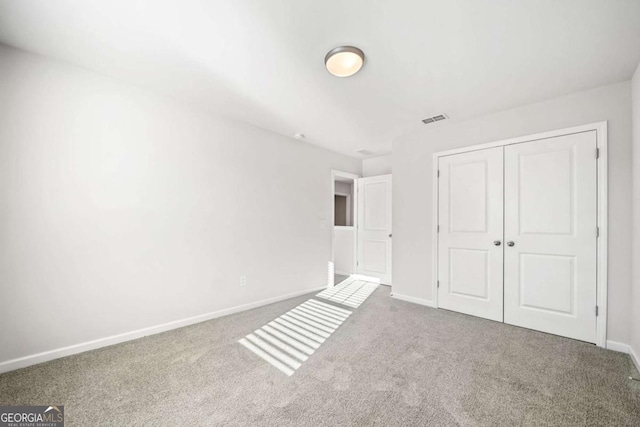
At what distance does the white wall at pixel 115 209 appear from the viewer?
200 cm

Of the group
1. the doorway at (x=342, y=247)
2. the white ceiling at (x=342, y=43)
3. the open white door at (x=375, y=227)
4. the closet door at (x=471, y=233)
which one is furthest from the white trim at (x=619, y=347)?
the doorway at (x=342, y=247)

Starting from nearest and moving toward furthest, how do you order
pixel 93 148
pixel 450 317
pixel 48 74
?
pixel 48 74
pixel 93 148
pixel 450 317

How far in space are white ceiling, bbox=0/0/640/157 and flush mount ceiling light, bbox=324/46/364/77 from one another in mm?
53

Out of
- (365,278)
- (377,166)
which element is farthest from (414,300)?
(377,166)

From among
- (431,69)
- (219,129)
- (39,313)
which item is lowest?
(39,313)

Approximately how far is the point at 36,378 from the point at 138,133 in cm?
214

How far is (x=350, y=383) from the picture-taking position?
5.96 feet

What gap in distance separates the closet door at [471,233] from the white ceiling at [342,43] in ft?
2.54

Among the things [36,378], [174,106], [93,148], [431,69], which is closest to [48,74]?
[93,148]

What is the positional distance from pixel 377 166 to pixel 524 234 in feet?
9.13

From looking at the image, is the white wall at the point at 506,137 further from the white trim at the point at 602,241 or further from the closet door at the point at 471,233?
the closet door at the point at 471,233

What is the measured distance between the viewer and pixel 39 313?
6.76 feet

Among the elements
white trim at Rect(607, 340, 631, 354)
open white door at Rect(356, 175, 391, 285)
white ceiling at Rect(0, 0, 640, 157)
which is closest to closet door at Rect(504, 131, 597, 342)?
white trim at Rect(607, 340, 631, 354)

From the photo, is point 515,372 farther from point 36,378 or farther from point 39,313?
point 39,313
